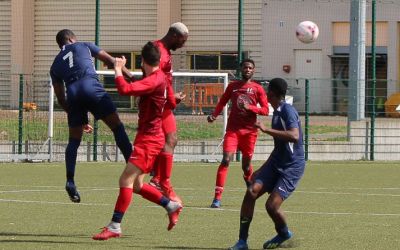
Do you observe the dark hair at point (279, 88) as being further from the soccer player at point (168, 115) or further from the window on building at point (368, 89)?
the window on building at point (368, 89)

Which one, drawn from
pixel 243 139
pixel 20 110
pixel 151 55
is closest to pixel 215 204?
pixel 243 139

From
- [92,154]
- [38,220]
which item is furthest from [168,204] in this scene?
[92,154]

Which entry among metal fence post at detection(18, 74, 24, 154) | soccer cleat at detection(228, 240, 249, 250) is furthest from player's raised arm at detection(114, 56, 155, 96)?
metal fence post at detection(18, 74, 24, 154)

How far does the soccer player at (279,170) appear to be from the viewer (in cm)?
1063

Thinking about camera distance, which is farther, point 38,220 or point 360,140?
point 360,140

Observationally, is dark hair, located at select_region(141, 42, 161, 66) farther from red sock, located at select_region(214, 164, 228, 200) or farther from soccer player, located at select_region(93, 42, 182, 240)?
red sock, located at select_region(214, 164, 228, 200)

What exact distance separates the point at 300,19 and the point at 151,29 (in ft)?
18.9

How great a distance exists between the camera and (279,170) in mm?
10766

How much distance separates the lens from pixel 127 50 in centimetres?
3666

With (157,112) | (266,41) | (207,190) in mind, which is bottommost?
(207,190)

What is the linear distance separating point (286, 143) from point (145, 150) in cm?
144

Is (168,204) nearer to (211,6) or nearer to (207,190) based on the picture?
(207,190)

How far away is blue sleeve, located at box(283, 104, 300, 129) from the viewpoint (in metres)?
10.7

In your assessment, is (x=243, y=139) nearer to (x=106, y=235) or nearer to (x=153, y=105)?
(x=153, y=105)
